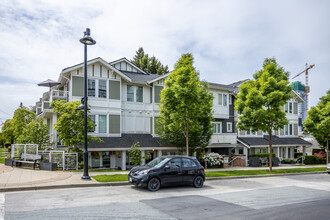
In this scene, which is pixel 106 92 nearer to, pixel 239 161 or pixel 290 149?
pixel 239 161

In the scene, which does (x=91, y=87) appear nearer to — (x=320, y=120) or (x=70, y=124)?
(x=70, y=124)

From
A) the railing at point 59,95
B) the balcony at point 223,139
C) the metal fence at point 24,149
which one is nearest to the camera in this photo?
the metal fence at point 24,149

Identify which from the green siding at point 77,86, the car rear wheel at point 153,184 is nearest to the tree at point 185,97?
the green siding at point 77,86

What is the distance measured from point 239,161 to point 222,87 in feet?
25.3

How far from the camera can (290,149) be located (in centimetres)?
3812

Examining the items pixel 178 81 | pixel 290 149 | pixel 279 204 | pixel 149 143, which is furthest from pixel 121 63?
pixel 290 149

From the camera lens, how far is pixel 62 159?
1803cm

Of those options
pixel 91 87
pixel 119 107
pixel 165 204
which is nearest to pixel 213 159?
pixel 119 107

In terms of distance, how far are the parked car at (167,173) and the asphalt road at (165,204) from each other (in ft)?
1.24

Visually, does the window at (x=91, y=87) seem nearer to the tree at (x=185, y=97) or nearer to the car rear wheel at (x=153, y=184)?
the tree at (x=185, y=97)

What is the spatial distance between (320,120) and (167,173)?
22.8 metres

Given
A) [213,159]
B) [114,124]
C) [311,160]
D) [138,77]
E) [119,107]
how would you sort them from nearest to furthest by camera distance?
[114,124], [119,107], [213,159], [138,77], [311,160]

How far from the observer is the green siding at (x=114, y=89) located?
2322cm

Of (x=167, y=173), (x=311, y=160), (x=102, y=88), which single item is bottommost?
(x=311, y=160)
